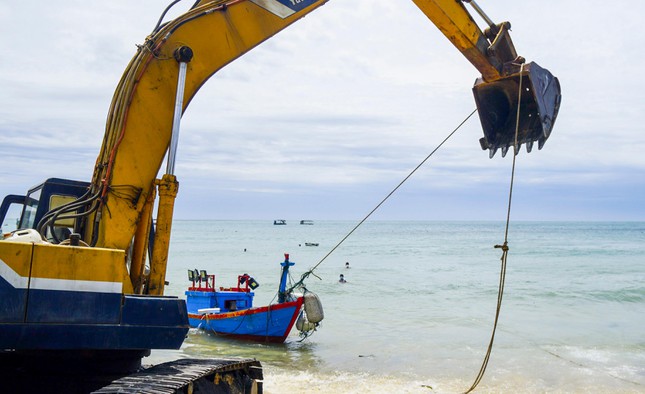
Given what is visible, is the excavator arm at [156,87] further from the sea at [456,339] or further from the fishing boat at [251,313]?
the fishing boat at [251,313]

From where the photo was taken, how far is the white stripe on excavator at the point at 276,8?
6355mm

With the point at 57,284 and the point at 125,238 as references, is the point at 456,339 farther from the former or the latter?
the point at 57,284

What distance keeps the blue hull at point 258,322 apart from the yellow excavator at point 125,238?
1116cm

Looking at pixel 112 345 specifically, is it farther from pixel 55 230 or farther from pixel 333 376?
pixel 333 376

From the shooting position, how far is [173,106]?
19.6 feet

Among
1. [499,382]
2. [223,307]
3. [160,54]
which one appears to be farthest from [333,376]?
[160,54]

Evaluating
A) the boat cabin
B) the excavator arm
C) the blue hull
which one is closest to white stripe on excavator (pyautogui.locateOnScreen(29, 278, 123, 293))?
the excavator arm

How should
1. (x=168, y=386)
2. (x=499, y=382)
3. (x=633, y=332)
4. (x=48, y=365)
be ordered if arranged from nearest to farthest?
(x=168, y=386) → (x=48, y=365) → (x=499, y=382) → (x=633, y=332)

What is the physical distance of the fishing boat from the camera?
17156 mm

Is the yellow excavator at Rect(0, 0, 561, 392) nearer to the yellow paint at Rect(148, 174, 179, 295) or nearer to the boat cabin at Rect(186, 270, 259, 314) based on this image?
the yellow paint at Rect(148, 174, 179, 295)

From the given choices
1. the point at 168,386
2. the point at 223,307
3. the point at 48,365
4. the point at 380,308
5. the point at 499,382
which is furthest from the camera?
the point at 380,308

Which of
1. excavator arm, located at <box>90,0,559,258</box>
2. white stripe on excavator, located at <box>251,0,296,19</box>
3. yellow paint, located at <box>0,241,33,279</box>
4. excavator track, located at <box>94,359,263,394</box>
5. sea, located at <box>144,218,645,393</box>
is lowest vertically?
sea, located at <box>144,218,645,393</box>

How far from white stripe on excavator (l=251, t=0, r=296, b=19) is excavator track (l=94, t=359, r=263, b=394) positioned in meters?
3.78

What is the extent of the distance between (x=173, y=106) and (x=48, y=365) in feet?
9.30
